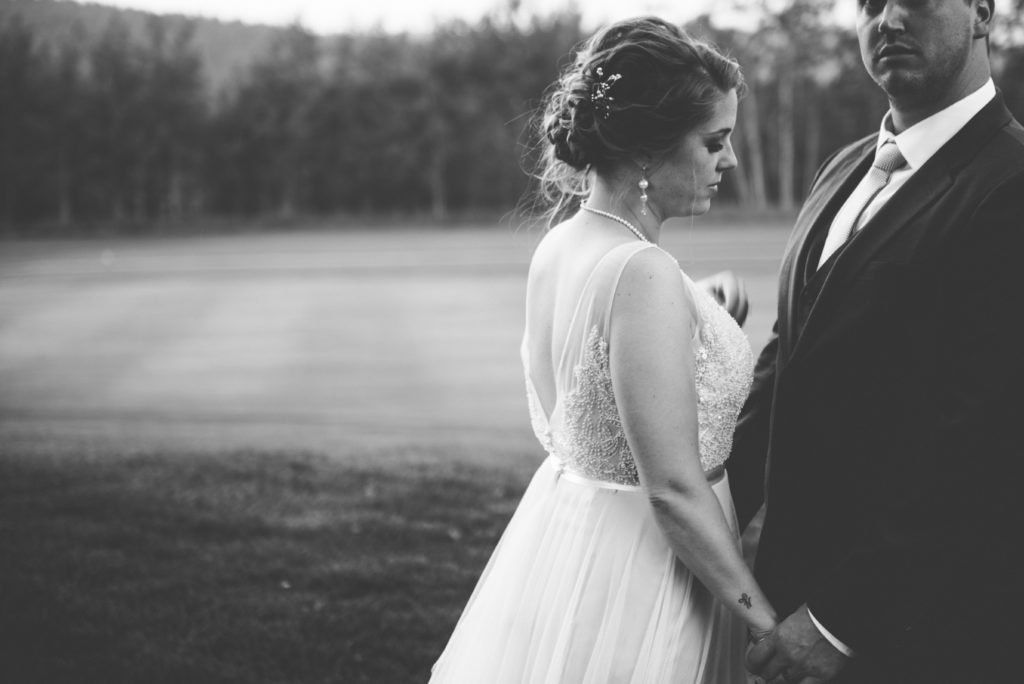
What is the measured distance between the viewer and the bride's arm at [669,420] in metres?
1.93

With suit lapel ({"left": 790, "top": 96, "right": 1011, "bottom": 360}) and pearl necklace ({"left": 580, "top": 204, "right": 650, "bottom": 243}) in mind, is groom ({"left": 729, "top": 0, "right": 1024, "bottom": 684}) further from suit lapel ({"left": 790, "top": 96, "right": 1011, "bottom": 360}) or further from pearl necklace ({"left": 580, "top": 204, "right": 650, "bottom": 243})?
pearl necklace ({"left": 580, "top": 204, "right": 650, "bottom": 243})

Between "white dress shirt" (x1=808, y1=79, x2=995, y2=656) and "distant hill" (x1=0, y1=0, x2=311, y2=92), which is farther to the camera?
"distant hill" (x1=0, y1=0, x2=311, y2=92)

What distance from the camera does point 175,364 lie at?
11.5 metres

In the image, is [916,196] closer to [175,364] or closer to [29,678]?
[29,678]

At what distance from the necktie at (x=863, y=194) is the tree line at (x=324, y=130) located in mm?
54132

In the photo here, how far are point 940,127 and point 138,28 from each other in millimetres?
70726

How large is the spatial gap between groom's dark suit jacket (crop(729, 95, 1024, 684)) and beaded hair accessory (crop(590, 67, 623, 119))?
1.96ft

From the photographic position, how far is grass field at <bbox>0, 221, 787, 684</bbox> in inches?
148

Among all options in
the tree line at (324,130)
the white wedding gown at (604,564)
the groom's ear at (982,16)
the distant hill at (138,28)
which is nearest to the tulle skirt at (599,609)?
the white wedding gown at (604,564)

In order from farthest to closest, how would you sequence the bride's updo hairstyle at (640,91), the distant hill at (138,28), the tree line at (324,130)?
the tree line at (324,130)
the distant hill at (138,28)
the bride's updo hairstyle at (640,91)

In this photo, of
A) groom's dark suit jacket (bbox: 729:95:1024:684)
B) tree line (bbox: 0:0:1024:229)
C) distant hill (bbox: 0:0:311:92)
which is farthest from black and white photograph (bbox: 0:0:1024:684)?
tree line (bbox: 0:0:1024:229)

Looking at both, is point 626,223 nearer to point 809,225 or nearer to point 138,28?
point 809,225

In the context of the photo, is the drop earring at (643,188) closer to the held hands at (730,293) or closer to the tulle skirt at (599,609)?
the held hands at (730,293)

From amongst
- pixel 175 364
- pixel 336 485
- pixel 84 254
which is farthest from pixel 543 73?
pixel 336 485
